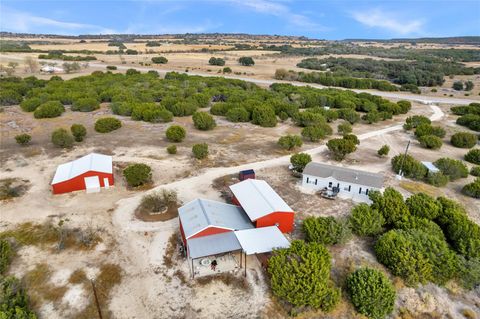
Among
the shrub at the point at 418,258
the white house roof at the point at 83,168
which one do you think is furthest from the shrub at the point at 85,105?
the shrub at the point at 418,258

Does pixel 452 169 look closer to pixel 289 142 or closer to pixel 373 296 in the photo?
pixel 289 142

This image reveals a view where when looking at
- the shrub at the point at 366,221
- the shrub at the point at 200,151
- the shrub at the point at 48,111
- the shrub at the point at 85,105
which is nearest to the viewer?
the shrub at the point at 366,221

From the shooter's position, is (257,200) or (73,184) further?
(73,184)

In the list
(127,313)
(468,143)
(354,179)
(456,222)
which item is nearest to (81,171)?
(127,313)

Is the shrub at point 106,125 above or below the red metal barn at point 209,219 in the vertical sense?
above

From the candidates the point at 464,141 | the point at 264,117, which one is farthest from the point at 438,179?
the point at 264,117

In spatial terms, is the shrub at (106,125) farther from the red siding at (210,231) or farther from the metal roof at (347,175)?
the red siding at (210,231)
